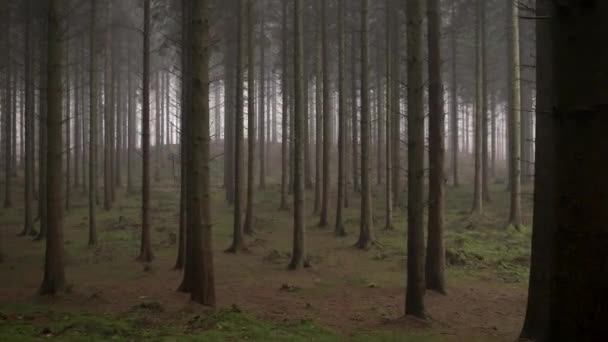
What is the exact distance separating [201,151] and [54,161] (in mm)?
3633

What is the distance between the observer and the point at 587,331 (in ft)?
6.30

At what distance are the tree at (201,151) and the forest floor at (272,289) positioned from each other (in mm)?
573

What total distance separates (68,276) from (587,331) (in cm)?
1381

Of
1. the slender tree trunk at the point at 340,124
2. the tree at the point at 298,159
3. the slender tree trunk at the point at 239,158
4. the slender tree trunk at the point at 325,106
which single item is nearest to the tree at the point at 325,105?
the slender tree trunk at the point at 325,106

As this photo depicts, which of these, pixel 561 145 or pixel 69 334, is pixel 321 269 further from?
pixel 561 145

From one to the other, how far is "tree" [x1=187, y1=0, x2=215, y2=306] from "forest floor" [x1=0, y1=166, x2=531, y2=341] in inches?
22.6

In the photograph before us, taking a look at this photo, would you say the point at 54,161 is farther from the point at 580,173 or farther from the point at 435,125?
the point at 580,173

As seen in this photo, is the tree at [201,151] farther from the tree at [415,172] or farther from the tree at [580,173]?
the tree at [580,173]

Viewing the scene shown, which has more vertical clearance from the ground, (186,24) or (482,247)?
(186,24)

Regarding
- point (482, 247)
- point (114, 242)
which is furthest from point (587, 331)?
point (114, 242)

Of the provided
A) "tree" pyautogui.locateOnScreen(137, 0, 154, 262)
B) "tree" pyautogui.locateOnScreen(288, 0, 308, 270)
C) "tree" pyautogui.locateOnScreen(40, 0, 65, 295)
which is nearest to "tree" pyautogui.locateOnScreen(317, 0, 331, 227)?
"tree" pyautogui.locateOnScreen(288, 0, 308, 270)

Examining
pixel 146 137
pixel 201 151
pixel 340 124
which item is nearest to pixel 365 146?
pixel 340 124

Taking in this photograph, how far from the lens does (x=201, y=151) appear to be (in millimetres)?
9406

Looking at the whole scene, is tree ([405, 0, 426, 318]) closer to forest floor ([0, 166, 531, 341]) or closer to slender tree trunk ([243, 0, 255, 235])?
forest floor ([0, 166, 531, 341])
